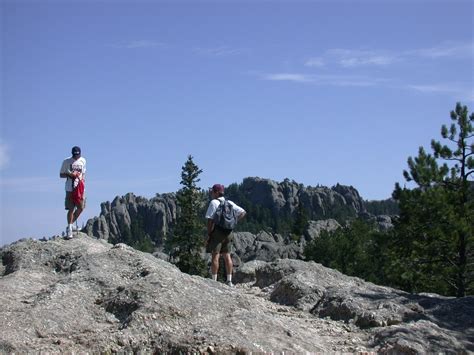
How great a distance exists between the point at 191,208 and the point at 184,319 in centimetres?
4086

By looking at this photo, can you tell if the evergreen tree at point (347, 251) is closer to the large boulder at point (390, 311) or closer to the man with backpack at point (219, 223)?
the large boulder at point (390, 311)

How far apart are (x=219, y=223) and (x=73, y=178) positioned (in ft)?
10.9

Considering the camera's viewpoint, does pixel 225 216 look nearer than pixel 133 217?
Yes

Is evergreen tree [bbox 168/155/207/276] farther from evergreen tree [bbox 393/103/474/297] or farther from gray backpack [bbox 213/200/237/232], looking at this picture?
gray backpack [bbox 213/200/237/232]

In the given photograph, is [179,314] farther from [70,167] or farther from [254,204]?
A: [254,204]

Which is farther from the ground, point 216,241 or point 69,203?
point 69,203

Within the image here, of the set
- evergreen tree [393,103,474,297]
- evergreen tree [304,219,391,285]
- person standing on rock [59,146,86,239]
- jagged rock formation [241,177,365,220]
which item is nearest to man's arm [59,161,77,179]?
person standing on rock [59,146,86,239]

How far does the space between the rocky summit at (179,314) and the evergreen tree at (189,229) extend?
3267cm

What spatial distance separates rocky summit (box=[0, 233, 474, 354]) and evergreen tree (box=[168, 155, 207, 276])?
32674 mm

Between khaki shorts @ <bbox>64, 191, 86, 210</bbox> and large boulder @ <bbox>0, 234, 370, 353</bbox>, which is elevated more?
khaki shorts @ <bbox>64, 191, 86, 210</bbox>

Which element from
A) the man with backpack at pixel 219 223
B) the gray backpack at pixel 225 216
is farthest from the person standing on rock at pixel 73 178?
the gray backpack at pixel 225 216

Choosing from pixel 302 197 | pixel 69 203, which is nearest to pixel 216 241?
pixel 69 203

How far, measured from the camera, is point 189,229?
46.6 meters

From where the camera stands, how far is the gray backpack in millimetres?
11164
